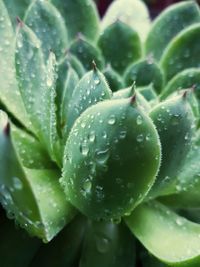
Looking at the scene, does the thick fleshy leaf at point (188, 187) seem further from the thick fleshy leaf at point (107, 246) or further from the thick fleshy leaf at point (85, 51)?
the thick fleshy leaf at point (85, 51)

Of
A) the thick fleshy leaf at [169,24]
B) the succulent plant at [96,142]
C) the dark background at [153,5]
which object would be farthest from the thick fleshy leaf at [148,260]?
the dark background at [153,5]

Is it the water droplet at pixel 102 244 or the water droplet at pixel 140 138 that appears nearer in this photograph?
the water droplet at pixel 140 138

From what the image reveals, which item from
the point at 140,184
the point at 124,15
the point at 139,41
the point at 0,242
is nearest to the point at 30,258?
the point at 0,242

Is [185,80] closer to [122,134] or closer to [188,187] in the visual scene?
[188,187]

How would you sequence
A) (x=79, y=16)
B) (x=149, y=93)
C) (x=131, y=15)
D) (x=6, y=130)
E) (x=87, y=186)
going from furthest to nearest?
1. (x=131, y=15)
2. (x=79, y=16)
3. (x=149, y=93)
4. (x=87, y=186)
5. (x=6, y=130)

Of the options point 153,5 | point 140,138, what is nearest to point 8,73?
point 140,138

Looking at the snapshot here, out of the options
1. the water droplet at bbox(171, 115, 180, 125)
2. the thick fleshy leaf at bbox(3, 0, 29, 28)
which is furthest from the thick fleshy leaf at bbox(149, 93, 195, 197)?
the thick fleshy leaf at bbox(3, 0, 29, 28)

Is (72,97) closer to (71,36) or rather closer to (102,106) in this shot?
(102,106)

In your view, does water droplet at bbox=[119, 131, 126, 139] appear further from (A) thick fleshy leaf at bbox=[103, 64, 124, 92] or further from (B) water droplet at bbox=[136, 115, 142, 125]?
(A) thick fleshy leaf at bbox=[103, 64, 124, 92]
